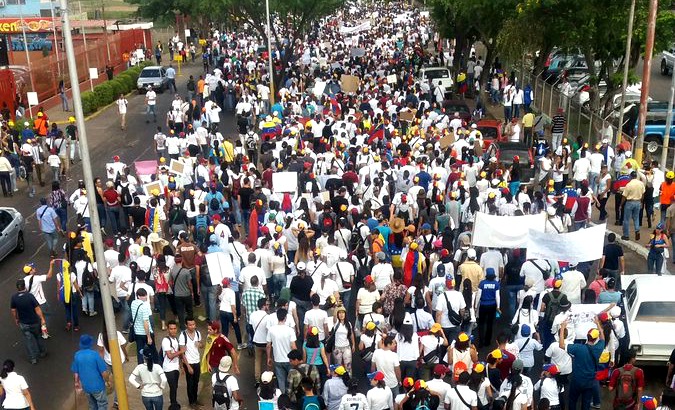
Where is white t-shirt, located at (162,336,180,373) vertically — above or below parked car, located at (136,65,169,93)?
above

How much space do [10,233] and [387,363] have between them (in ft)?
35.4

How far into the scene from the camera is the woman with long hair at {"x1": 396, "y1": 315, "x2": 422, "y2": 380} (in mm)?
10797

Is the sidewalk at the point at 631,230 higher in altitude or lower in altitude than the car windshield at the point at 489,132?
lower

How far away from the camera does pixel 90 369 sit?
1032cm

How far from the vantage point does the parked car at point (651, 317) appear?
1157cm

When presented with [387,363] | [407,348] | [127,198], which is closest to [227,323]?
[407,348]

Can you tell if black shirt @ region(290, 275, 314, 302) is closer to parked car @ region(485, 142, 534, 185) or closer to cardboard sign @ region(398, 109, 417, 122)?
parked car @ region(485, 142, 534, 185)

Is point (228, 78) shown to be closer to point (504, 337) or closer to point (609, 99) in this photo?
point (609, 99)

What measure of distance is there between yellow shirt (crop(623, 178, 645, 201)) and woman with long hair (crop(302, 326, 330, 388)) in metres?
8.60

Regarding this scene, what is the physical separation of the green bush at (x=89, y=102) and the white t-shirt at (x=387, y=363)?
94.1 feet

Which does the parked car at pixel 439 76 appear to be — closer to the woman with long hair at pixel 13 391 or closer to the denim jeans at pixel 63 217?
the denim jeans at pixel 63 217

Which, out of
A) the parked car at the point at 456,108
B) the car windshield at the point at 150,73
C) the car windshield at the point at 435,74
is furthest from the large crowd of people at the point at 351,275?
the car windshield at the point at 150,73

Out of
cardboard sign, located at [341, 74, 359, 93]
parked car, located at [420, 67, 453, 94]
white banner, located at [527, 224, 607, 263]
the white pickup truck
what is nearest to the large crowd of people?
white banner, located at [527, 224, 607, 263]

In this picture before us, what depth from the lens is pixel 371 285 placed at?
11984 mm
